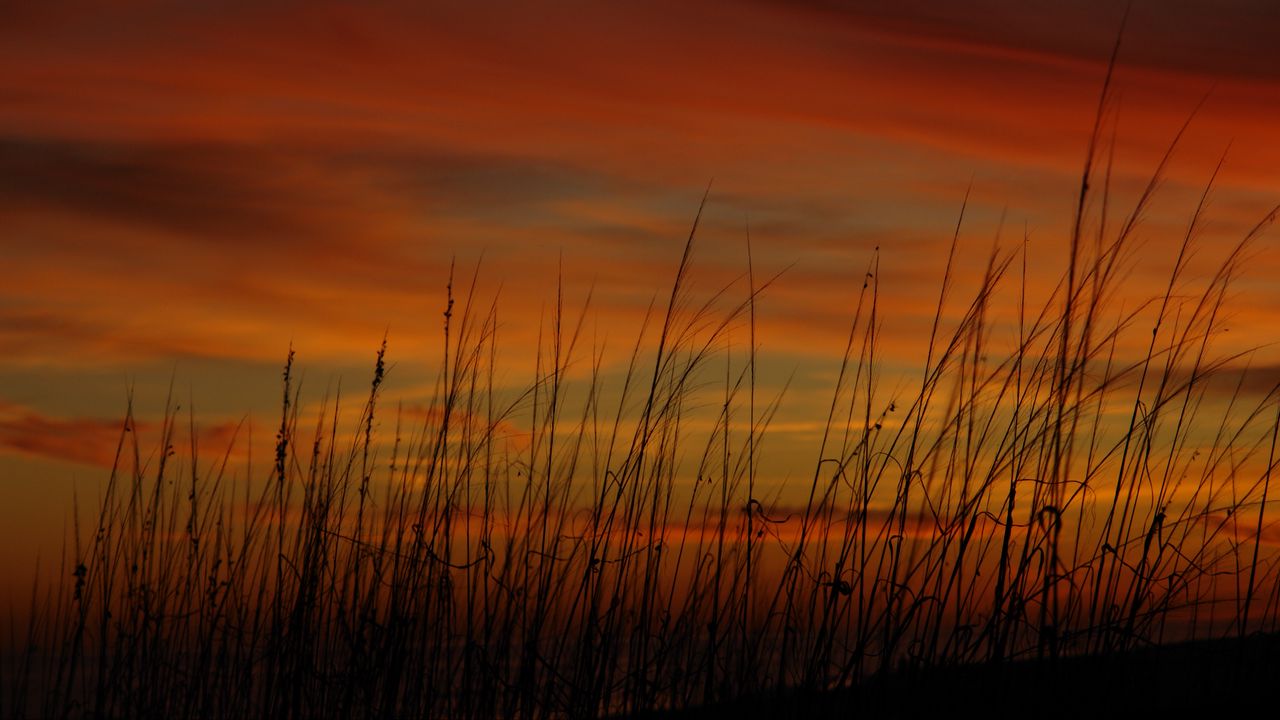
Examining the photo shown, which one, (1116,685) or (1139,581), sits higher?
(1139,581)

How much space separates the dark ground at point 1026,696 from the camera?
2521 mm

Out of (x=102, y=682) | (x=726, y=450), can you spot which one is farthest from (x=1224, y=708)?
(x=102, y=682)

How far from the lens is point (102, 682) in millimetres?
3461

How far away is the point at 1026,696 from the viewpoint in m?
2.59

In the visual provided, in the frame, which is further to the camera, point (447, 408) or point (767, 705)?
point (447, 408)

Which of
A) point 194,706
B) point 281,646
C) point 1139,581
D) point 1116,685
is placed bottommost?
point 194,706

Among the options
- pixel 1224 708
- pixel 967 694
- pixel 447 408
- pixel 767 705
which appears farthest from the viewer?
pixel 447 408

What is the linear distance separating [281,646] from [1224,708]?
2.36 m

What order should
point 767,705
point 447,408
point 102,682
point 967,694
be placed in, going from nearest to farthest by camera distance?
point 967,694
point 767,705
point 447,408
point 102,682

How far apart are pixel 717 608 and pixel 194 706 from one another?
1.65 meters

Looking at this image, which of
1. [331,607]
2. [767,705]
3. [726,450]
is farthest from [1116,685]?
[331,607]

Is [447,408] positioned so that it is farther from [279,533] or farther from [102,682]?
[102,682]

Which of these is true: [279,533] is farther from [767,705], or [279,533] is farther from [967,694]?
[967,694]

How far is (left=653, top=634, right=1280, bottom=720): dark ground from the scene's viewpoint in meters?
2.52
